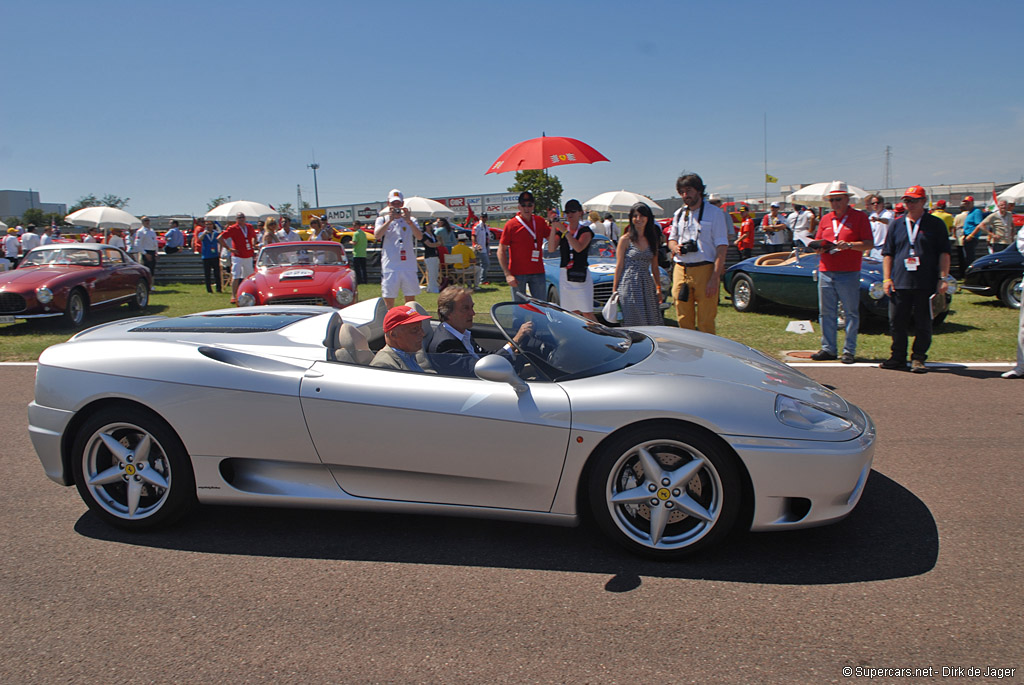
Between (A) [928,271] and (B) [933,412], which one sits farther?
(A) [928,271]

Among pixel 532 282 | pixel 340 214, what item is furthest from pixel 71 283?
pixel 340 214

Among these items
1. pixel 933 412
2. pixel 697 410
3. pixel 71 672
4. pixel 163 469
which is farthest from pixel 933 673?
pixel 933 412

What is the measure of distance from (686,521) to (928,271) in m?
5.16

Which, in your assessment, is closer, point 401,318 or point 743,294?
point 401,318

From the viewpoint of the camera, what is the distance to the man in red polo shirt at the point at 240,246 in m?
14.7

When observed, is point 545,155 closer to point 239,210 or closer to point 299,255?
point 299,255

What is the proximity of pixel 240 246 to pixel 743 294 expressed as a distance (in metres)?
9.43

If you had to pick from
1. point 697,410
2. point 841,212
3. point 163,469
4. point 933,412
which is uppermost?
point 841,212

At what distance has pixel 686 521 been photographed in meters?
3.26

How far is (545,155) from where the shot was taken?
8.33 m

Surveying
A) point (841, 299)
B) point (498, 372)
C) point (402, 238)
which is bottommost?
point (841, 299)

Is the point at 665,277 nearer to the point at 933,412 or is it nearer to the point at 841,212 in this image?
the point at 841,212

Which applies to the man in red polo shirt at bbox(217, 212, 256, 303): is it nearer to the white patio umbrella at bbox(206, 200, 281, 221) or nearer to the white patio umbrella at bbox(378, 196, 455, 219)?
the white patio umbrella at bbox(206, 200, 281, 221)

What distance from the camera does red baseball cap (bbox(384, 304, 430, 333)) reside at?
389cm
